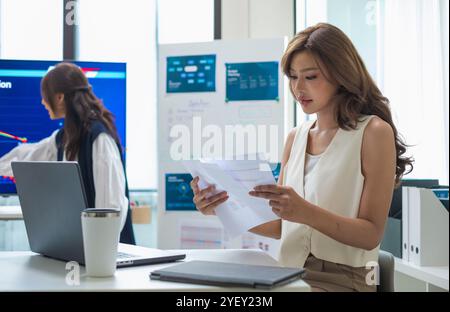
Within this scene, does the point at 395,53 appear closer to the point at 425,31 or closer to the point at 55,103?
the point at 425,31

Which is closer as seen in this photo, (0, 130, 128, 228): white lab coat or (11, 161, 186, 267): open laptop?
(11, 161, 186, 267): open laptop

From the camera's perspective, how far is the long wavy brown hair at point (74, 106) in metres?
2.62

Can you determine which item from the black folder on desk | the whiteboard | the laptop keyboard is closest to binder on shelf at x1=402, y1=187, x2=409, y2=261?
the black folder on desk

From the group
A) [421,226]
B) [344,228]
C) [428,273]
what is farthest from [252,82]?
[428,273]

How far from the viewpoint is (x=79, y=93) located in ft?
8.88

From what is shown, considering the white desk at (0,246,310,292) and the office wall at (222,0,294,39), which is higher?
the office wall at (222,0,294,39)

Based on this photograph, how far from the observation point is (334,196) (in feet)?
5.08

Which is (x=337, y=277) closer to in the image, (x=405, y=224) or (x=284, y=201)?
(x=284, y=201)

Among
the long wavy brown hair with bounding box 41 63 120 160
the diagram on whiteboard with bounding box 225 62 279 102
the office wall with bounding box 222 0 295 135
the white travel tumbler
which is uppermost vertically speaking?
the office wall with bounding box 222 0 295 135

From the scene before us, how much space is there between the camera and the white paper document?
1.25 m

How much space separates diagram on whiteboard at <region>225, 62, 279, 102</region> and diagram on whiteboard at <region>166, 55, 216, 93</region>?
0.40 ft

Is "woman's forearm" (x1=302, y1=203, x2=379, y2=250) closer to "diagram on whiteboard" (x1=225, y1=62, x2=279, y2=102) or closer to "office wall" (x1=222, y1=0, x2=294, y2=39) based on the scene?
"diagram on whiteboard" (x1=225, y1=62, x2=279, y2=102)

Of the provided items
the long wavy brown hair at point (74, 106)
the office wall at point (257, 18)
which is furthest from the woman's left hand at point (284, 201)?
the office wall at point (257, 18)
